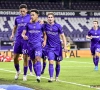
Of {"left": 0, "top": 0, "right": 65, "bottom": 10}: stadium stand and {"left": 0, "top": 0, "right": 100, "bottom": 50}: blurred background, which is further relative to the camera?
{"left": 0, "top": 0, "right": 65, "bottom": 10}: stadium stand

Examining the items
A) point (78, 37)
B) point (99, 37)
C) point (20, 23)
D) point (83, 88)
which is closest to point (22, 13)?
point (20, 23)

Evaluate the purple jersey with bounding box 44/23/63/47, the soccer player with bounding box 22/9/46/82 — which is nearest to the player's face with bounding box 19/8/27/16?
the soccer player with bounding box 22/9/46/82

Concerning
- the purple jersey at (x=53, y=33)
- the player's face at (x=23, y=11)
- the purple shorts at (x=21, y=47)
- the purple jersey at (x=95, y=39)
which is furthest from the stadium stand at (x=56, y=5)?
the purple jersey at (x=53, y=33)

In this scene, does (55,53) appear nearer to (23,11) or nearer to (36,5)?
(23,11)

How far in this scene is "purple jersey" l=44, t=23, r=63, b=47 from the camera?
465 inches

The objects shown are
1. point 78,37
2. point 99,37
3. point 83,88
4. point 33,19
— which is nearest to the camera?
point 83,88

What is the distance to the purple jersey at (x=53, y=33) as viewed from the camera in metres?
11.8

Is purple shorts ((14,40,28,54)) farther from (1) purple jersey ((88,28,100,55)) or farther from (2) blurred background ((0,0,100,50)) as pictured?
(2) blurred background ((0,0,100,50))

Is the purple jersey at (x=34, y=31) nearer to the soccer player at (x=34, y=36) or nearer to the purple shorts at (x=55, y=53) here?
the soccer player at (x=34, y=36)

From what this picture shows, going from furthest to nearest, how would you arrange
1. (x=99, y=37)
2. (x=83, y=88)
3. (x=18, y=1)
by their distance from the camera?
(x=18, y=1)
(x=99, y=37)
(x=83, y=88)

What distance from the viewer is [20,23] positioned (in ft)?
40.0

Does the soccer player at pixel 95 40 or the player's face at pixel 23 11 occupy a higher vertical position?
the player's face at pixel 23 11

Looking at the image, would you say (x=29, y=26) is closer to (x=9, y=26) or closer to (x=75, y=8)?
(x=9, y=26)

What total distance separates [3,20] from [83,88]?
34.9m
